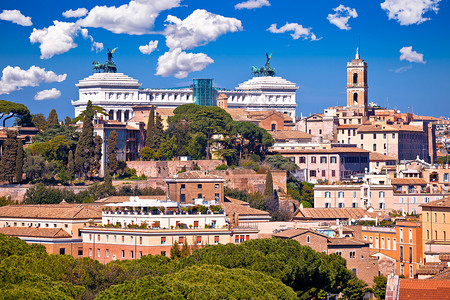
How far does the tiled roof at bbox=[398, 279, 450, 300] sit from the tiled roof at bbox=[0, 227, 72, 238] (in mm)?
36830

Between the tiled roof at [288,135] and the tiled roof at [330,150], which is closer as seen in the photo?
the tiled roof at [330,150]

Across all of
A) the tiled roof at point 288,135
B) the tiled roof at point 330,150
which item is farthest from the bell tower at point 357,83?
the tiled roof at point 330,150

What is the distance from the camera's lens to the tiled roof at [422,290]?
3752cm

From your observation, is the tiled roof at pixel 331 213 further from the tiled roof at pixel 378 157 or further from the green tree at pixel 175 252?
the tiled roof at pixel 378 157

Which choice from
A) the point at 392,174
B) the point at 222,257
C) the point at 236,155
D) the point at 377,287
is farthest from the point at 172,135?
the point at 222,257

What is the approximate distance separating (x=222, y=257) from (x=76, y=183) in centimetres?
5030

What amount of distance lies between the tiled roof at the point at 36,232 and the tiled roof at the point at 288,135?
61.3 metres

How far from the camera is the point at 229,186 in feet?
339

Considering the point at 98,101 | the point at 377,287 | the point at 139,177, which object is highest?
the point at 98,101

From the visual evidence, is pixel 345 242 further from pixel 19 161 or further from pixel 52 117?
pixel 52 117

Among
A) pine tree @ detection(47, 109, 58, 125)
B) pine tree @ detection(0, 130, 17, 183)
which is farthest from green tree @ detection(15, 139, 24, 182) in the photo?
pine tree @ detection(47, 109, 58, 125)

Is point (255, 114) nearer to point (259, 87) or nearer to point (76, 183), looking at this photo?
point (259, 87)

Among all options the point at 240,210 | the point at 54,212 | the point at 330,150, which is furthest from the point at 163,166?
the point at 54,212

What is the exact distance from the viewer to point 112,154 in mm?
106812
